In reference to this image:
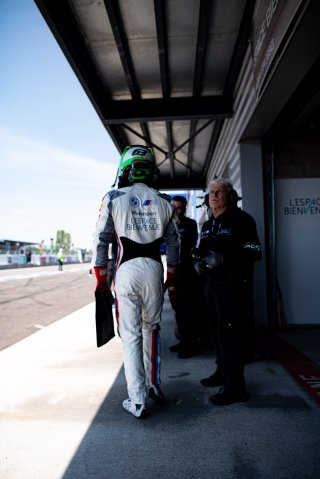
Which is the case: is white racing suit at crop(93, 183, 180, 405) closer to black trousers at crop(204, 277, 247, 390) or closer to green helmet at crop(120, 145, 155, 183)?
green helmet at crop(120, 145, 155, 183)

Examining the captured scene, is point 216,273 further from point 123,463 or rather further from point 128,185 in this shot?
point 123,463

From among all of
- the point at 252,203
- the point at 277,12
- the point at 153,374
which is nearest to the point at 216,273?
the point at 153,374

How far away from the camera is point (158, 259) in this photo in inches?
103

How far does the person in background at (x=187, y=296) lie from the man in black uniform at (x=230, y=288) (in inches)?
44.9

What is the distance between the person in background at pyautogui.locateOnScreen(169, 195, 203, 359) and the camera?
3908mm

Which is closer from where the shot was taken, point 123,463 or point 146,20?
point 123,463

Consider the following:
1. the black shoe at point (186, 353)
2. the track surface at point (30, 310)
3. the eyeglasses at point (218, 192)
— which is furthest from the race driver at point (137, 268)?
the track surface at point (30, 310)

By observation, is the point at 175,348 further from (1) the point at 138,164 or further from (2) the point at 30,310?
(2) the point at 30,310

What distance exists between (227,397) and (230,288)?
0.82 meters

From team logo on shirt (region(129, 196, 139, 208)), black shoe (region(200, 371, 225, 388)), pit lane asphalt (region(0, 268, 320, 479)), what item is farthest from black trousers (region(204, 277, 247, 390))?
team logo on shirt (region(129, 196, 139, 208))

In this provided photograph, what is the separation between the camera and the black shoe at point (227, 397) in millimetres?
2568

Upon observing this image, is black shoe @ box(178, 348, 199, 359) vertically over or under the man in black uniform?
under

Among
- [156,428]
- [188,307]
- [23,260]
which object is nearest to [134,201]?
[156,428]

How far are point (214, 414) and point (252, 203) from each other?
3.24 metres
